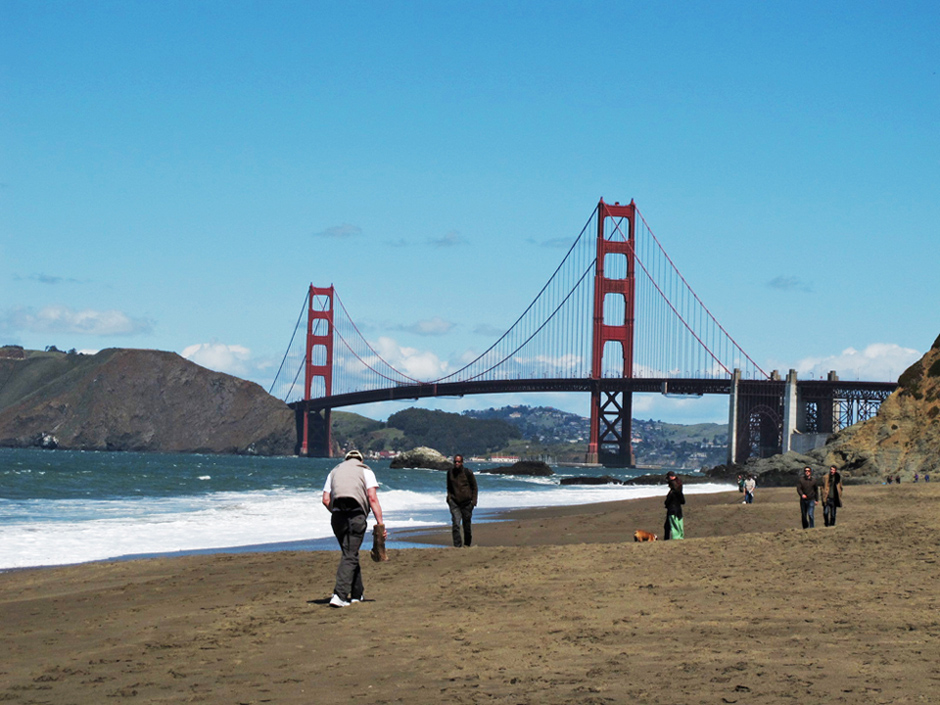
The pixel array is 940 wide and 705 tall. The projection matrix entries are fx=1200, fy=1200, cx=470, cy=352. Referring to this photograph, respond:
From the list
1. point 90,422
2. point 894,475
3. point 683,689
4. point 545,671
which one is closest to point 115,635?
point 545,671

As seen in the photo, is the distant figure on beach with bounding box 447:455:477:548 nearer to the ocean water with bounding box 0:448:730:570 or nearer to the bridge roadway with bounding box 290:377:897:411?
the ocean water with bounding box 0:448:730:570

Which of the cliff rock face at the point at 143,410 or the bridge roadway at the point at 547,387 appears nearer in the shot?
the bridge roadway at the point at 547,387

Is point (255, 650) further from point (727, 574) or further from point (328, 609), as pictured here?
point (727, 574)

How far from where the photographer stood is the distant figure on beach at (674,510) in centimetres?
1471

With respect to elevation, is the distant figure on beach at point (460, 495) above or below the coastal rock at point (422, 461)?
above

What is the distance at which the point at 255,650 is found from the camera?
282 inches

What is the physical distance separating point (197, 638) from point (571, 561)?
4.80m

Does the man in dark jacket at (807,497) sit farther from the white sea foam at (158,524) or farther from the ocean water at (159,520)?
the white sea foam at (158,524)

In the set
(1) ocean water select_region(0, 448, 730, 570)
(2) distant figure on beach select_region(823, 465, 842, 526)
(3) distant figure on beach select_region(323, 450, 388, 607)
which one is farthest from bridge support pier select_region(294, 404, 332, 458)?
(3) distant figure on beach select_region(323, 450, 388, 607)

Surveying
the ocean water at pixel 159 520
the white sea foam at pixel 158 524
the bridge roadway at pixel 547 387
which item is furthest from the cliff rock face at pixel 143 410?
the white sea foam at pixel 158 524

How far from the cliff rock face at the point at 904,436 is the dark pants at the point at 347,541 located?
31880 millimetres

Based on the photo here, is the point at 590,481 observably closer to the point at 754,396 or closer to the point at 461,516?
the point at 754,396

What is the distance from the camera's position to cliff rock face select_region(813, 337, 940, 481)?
39094 mm

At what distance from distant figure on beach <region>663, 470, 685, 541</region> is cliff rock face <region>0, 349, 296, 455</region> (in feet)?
417
